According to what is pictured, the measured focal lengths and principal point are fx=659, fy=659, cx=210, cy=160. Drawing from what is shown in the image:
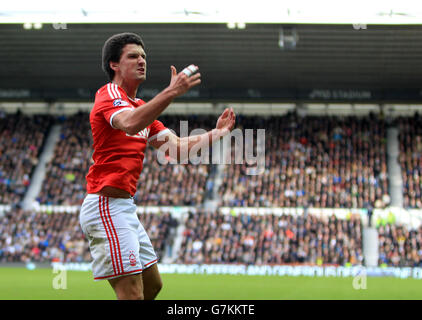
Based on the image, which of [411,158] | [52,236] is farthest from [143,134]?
[411,158]

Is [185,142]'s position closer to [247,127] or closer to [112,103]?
[112,103]

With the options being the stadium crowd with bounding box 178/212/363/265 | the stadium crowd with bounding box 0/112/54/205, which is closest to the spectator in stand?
the stadium crowd with bounding box 178/212/363/265

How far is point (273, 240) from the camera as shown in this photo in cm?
2550

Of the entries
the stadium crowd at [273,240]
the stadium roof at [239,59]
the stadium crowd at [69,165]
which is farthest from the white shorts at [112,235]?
the stadium crowd at [69,165]

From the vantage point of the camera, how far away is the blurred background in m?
25.4

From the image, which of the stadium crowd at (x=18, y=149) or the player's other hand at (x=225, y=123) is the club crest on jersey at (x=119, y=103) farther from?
the stadium crowd at (x=18, y=149)

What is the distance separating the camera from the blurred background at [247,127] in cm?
2544

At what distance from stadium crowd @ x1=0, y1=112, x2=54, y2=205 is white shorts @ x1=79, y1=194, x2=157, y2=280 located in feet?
89.6

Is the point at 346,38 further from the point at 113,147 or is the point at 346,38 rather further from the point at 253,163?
the point at 113,147

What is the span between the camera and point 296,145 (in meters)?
32.1

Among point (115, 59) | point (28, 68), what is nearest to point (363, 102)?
point (28, 68)

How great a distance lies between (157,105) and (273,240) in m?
21.7

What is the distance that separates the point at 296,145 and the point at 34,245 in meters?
13.1

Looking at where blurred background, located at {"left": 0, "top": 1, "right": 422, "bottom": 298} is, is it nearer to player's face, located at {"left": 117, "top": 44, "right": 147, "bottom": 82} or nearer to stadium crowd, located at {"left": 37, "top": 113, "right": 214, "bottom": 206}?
stadium crowd, located at {"left": 37, "top": 113, "right": 214, "bottom": 206}
